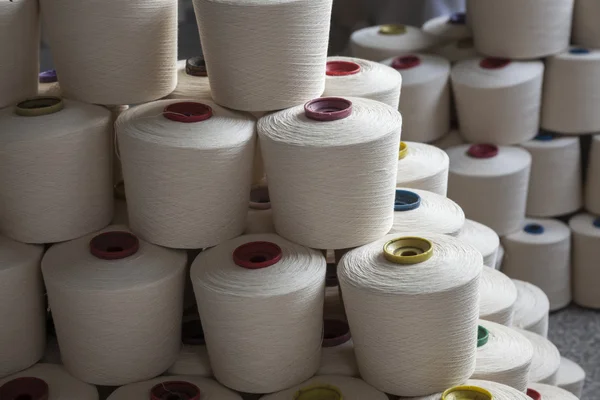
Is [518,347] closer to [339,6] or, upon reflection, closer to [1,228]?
[1,228]

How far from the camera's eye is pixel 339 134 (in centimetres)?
196

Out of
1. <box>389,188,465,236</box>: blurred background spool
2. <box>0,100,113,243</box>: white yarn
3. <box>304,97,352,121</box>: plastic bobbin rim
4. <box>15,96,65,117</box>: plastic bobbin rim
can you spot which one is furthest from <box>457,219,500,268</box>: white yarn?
<box>15,96,65,117</box>: plastic bobbin rim

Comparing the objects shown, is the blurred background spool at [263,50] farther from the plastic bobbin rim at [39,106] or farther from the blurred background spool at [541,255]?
the blurred background spool at [541,255]

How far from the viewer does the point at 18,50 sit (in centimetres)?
214

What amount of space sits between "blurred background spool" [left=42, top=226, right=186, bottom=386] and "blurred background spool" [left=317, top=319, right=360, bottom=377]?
0.34 metres

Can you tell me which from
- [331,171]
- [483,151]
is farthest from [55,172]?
[483,151]

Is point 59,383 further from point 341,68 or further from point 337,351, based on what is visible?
point 341,68

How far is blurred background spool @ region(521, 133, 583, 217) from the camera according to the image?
334 centimetres

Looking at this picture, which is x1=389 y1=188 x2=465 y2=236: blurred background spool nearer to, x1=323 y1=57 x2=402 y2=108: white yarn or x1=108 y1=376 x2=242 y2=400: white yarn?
x1=323 y1=57 x2=402 y2=108: white yarn

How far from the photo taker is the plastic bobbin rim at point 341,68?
2.34 metres

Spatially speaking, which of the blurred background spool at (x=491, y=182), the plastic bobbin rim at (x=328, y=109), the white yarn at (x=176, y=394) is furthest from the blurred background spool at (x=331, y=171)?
the blurred background spool at (x=491, y=182)

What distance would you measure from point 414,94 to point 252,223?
1.22m

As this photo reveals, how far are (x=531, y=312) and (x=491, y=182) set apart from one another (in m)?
0.56

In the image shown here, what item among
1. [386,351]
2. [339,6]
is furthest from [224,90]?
[339,6]
